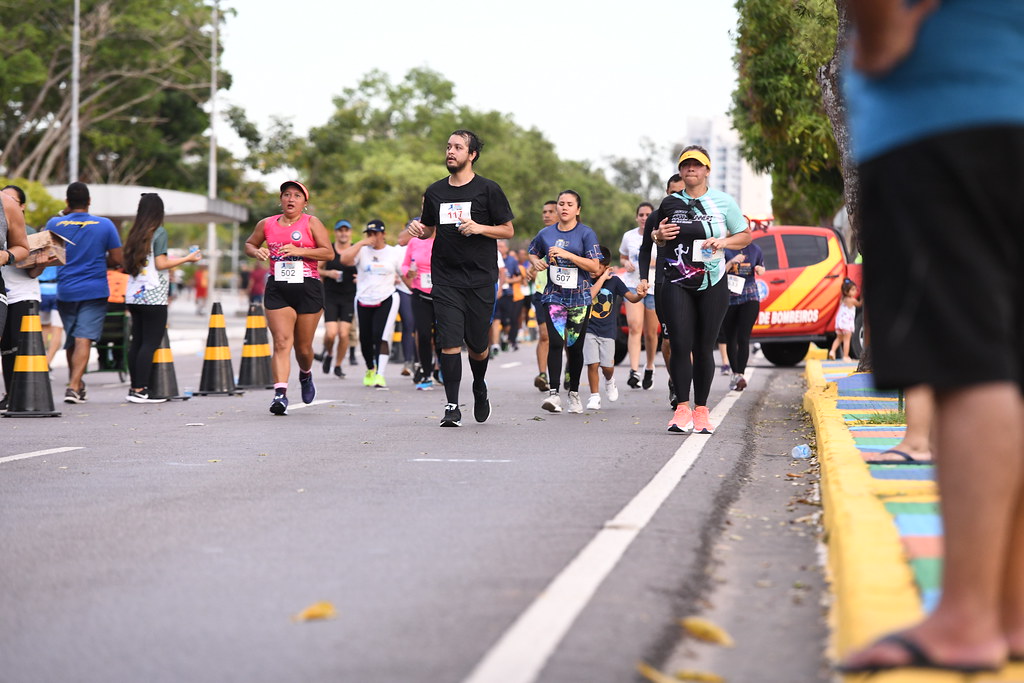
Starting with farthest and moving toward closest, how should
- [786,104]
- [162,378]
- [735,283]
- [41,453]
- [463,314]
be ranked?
1. [786,104]
2. [735,283]
3. [162,378]
4. [463,314]
5. [41,453]

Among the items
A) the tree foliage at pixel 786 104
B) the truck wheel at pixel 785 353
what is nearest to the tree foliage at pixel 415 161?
the tree foliage at pixel 786 104

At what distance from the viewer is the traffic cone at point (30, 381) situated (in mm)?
12492

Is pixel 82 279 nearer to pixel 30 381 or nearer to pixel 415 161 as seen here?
pixel 30 381

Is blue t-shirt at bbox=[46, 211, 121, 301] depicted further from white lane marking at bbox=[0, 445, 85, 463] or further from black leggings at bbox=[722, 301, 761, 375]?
black leggings at bbox=[722, 301, 761, 375]

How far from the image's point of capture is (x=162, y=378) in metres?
14.5

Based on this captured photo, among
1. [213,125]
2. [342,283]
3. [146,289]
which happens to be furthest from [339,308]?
[213,125]

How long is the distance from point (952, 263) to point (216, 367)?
494 inches

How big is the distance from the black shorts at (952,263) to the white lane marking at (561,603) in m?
1.20

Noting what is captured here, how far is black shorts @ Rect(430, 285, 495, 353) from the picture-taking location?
37.6 feet

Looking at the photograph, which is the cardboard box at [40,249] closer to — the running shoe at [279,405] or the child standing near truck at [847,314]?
the running shoe at [279,405]

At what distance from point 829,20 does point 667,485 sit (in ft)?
29.0

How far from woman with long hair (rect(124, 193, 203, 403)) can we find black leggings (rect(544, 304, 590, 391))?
3.65 meters

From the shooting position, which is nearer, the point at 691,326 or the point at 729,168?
the point at 691,326

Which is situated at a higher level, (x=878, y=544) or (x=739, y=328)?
(x=739, y=328)
